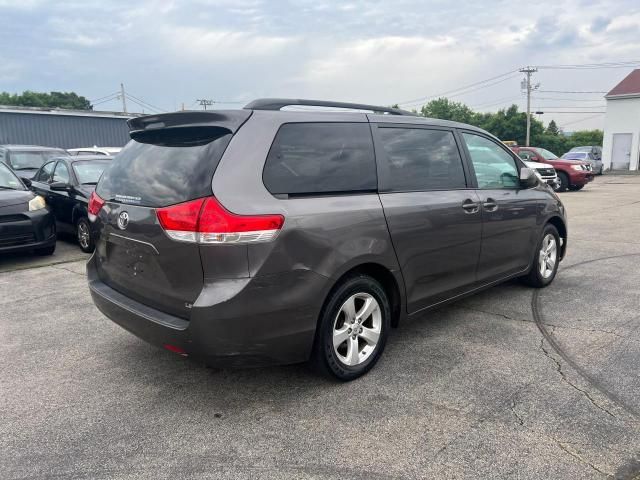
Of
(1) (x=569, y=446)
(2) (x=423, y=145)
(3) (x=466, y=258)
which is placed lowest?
(1) (x=569, y=446)

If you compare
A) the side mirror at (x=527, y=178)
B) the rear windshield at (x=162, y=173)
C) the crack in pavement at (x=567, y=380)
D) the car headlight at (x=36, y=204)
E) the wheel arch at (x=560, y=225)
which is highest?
the rear windshield at (x=162, y=173)

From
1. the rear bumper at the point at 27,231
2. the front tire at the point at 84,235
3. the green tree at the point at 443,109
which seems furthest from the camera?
the green tree at the point at 443,109

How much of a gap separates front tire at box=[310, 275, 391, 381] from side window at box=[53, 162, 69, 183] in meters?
6.81

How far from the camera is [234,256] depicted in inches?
109

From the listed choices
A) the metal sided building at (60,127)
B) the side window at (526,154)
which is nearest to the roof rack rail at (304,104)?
the side window at (526,154)

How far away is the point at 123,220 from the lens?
3.22 m

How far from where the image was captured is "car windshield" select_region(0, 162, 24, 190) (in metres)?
7.48

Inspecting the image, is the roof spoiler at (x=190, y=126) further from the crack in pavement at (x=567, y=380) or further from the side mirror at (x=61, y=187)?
the side mirror at (x=61, y=187)

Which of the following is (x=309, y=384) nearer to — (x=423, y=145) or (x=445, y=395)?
(x=445, y=395)

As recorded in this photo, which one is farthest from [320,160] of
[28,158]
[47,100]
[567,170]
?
[47,100]

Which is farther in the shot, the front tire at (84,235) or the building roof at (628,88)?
the building roof at (628,88)

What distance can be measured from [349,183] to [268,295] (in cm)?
98

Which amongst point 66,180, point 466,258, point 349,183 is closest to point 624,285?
point 466,258

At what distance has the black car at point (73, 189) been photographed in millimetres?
7945
